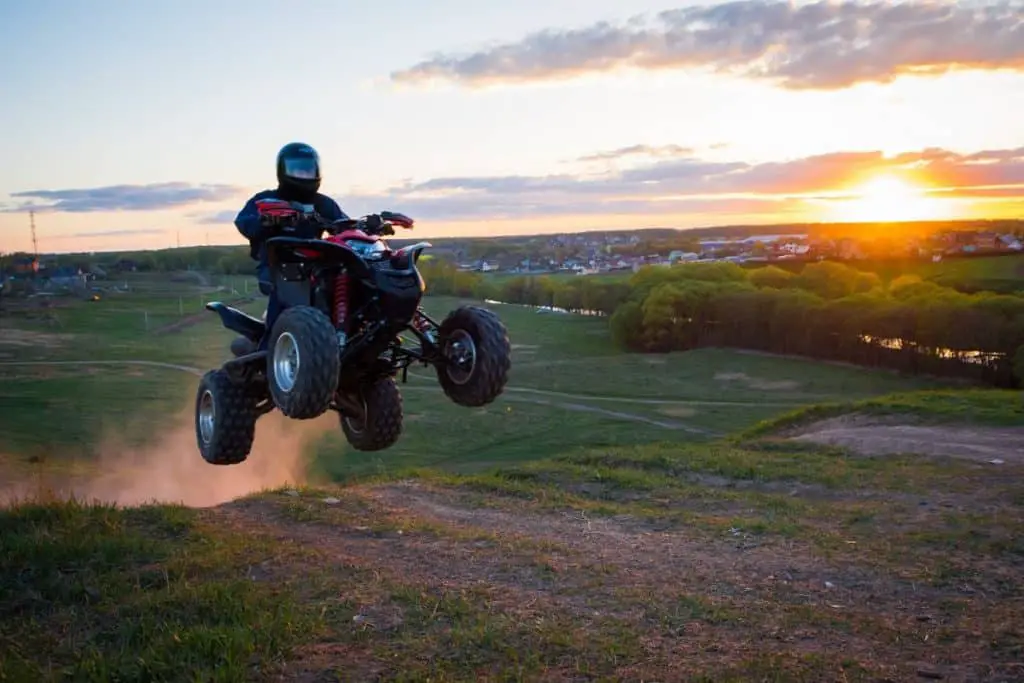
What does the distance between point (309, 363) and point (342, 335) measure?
0.79 meters

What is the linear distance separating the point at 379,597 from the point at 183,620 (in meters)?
1.73

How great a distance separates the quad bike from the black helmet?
0.31 m

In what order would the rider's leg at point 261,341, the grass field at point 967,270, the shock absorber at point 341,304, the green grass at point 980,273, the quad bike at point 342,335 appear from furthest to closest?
1. the grass field at point 967,270
2. the green grass at point 980,273
3. the rider's leg at point 261,341
4. the shock absorber at point 341,304
5. the quad bike at point 342,335

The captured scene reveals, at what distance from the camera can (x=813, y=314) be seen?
6319 cm

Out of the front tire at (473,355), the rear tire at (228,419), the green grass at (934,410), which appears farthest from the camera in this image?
the green grass at (934,410)

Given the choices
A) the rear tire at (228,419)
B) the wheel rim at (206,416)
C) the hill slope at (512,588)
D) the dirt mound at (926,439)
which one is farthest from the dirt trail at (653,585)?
the dirt mound at (926,439)

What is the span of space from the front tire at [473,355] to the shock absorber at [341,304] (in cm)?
100

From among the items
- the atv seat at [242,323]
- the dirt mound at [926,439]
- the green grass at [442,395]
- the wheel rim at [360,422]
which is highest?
the atv seat at [242,323]

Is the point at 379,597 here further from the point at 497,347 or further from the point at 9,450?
the point at 9,450

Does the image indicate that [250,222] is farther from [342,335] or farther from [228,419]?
[228,419]

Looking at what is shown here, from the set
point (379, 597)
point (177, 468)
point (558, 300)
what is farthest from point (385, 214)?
point (558, 300)

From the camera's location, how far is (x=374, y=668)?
24.9 feet

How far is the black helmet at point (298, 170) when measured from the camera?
369 inches

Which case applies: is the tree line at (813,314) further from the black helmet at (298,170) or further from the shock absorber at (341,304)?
the shock absorber at (341,304)
